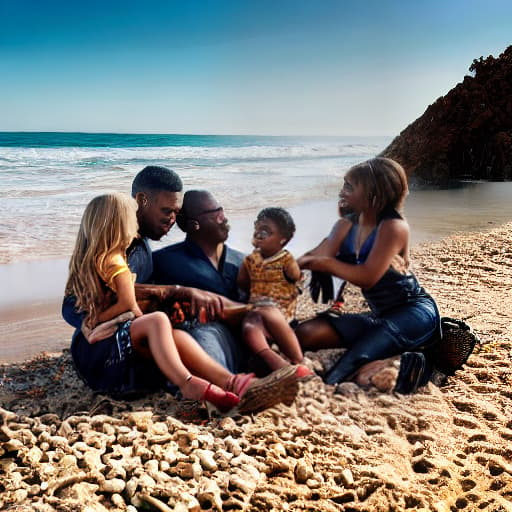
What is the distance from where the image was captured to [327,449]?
2801 millimetres

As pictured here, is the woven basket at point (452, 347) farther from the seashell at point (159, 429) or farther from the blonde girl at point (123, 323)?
the seashell at point (159, 429)

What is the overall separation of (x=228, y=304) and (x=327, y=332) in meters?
0.63

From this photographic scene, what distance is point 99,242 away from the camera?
279 cm

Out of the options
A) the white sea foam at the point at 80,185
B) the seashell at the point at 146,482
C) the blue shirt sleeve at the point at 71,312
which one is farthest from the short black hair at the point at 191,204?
the white sea foam at the point at 80,185

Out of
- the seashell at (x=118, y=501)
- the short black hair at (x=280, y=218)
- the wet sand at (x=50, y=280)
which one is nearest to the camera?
the seashell at (x=118, y=501)

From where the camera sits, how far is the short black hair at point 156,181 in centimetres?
299

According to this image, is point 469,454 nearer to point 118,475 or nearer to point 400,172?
point 400,172

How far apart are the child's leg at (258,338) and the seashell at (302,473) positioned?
518 millimetres

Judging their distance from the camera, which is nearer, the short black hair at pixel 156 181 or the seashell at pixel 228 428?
the seashell at pixel 228 428

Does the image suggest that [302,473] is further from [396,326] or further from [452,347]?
[452,347]

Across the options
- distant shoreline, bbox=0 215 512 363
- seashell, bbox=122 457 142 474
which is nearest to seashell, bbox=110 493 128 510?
seashell, bbox=122 457 142 474

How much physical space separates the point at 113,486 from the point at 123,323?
0.79 m

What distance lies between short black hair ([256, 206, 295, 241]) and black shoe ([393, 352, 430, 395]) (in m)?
1.01

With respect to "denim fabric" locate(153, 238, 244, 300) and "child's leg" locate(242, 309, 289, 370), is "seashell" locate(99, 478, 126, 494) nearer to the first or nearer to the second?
"child's leg" locate(242, 309, 289, 370)
